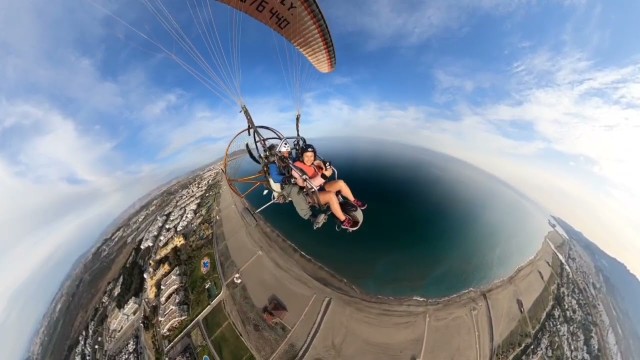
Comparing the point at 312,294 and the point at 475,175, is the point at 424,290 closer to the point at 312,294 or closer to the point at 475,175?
the point at 312,294

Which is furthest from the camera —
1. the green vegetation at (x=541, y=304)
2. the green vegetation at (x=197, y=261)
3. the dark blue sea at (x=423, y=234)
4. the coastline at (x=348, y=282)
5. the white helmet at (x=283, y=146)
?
the green vegetation at (x=197, y=261)

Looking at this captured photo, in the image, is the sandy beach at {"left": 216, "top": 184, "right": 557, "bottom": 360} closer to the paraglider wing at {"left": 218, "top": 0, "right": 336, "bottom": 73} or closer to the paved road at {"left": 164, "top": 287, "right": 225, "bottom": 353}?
the paved road at {"left": 164, "top": 287, "right": 225, "bottom": 353}

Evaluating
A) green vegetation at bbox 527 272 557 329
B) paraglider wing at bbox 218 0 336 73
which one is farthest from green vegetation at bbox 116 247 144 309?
A: green vegetation at bbox 527 272 557 329

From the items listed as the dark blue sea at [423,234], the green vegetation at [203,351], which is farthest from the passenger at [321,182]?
the green vegetation at [203,351]

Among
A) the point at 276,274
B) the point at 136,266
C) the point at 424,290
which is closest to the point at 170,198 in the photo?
the point at 136,266

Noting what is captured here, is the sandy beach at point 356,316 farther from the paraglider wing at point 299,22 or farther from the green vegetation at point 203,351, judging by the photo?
the paraglider wing at point 299,22

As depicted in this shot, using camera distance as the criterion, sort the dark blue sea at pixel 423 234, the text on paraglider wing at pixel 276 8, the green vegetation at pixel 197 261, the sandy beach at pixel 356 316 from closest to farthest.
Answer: the text on paraglider wing at pixel 276 8 < the sandy beach at pixel 356 316 < the dark blue sea at pixel 423 234 < the green vegetation at pixel 197 261

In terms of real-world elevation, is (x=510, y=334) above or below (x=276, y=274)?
below
